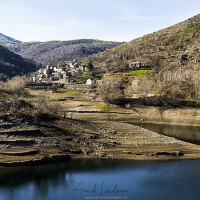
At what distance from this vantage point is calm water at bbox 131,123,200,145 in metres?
80.9

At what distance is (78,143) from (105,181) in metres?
18.6

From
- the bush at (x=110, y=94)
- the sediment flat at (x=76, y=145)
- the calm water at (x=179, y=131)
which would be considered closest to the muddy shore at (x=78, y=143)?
the sediment flat at (x=76, y=145)

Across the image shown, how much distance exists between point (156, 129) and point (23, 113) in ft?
120

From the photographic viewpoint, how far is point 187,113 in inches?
4161

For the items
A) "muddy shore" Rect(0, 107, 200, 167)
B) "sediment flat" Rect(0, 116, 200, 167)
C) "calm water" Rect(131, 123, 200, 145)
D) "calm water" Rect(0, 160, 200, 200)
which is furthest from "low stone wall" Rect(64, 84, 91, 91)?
"calm water" Rect(0, 160, 200, 200)

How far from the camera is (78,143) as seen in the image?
68.1 meters

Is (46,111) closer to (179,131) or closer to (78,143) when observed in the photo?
(78,143)

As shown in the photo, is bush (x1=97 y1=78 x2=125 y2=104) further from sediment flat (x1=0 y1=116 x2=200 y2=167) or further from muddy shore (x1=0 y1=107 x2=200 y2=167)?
sediment flat (x1=0 y1=116 x2=200 y2=167)

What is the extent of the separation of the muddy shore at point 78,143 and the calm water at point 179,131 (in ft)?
A: 28.3

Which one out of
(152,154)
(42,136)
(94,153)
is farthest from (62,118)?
(152,154)

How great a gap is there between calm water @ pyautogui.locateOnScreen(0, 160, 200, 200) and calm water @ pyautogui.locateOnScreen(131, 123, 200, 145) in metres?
20.3

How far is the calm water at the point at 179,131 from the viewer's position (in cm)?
8087

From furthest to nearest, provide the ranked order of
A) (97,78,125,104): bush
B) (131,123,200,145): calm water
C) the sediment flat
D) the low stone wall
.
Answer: the low stone wall, (97,78,125,104): bush, (131,123,200,145): calm water, the sediment flat

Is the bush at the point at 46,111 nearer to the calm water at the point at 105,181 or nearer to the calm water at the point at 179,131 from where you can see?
the calm water at the point at 105,181
